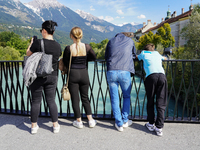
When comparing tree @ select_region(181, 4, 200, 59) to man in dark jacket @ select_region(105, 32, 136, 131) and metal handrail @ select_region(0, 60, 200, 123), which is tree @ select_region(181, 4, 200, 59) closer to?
metal handrail @ select_region(0, 60, 200, 123)

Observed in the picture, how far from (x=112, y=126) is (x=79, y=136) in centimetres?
69

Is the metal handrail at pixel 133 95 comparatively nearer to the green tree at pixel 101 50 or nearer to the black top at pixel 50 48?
the black top at pixel 50 48

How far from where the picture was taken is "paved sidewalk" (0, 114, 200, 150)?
2.47m

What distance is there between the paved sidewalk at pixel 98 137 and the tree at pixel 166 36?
42064mm

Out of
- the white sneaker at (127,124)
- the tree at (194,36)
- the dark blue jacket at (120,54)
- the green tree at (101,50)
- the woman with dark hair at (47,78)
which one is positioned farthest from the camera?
the green tree at (101,50)

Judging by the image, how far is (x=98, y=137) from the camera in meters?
2.73

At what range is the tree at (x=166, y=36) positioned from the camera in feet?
136

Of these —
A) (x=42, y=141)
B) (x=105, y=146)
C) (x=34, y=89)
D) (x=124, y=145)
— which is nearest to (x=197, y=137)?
(x=124, y=145)

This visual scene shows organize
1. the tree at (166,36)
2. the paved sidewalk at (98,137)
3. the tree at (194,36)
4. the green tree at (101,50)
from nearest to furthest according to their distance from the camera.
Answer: the paved sidewalk at (98,137) < the tree at (194,36) < the tree at (166,36) < the green tree at (101,50)

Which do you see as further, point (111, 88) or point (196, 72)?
point (196, 72)

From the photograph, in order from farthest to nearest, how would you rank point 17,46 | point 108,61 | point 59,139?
point 17,46 < point 108,61 < point 59,139

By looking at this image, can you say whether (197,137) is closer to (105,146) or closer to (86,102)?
(105,146)

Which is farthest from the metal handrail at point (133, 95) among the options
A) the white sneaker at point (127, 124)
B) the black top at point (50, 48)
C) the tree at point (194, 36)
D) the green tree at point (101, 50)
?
the green tree at point (101, 50)

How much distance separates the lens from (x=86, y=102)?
3.04 m
